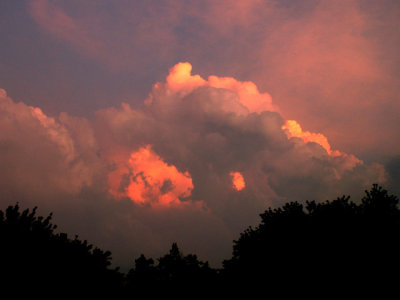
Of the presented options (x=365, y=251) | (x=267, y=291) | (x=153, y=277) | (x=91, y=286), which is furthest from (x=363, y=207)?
(x=153, y=277)

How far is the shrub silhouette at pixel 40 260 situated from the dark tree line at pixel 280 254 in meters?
0.03

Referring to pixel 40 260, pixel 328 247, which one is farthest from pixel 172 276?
pixel 40 260

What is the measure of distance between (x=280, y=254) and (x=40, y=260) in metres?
18.7

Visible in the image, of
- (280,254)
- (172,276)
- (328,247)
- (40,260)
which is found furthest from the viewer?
(172,276)

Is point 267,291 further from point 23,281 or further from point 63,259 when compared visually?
point 23,281

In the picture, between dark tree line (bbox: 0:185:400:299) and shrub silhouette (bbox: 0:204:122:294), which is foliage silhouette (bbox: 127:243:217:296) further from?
shrub silhouette (bbox: 0:204:122:294)

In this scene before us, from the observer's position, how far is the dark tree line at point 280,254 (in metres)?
11.9

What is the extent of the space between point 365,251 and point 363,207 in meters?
6.30

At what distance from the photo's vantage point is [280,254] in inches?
950

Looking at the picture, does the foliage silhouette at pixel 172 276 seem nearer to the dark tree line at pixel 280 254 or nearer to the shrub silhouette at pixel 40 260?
the dark tree line at pixel 280 254

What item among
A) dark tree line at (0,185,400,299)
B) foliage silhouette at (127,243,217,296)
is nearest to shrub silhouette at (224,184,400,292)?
dark tree line at (0,185,400,299)

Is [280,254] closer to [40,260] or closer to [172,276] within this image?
[40,260]

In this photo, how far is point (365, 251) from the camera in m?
20.2

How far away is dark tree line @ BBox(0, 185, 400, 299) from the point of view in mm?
11852
